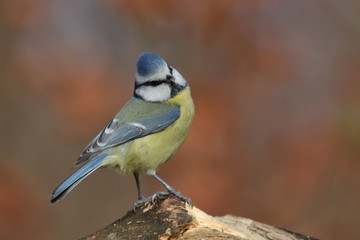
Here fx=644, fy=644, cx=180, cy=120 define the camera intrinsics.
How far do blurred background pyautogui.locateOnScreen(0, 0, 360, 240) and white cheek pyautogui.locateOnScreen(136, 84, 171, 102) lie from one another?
65.4 inches

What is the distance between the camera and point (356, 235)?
5.20m

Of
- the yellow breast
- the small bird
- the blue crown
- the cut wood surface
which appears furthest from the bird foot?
the blue crown

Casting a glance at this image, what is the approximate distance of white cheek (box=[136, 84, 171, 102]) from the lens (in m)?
3.34

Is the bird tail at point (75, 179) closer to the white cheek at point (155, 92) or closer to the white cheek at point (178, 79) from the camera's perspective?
the white cheek at point (155, 92)

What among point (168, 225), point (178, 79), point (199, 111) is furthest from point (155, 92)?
point (199, 111)

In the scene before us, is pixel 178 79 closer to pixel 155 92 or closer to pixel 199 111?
pixel 155 92

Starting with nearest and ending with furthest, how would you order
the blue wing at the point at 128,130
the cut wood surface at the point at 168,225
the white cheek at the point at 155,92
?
the cut wood surface at the point at 168,225
the blue wing at the point at 128,130
the white cheek at the point at 155,92

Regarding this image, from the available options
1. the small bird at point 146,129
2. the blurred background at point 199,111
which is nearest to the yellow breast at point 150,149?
the small bird at point 146,129

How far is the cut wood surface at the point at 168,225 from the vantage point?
2.65m

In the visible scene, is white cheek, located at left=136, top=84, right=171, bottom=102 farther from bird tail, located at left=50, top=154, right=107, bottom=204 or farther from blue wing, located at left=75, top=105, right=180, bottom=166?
bird tail, located at left=50, top=154, right=107, bottom=204

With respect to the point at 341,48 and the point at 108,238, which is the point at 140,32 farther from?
the point at 108,238

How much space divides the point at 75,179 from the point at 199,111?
2.28 metres

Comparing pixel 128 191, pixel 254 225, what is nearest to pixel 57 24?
pixel 128 191

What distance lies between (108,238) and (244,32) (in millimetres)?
2832
